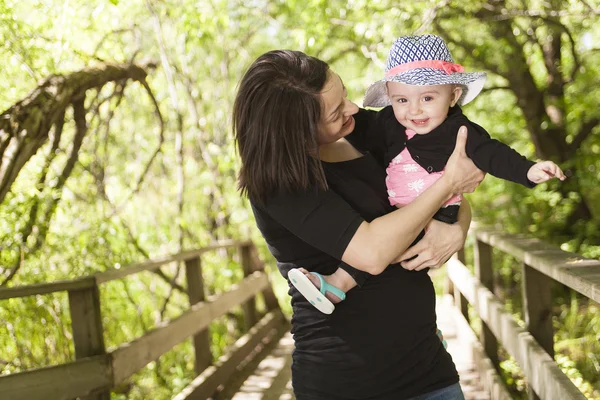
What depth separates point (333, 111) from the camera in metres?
2.01

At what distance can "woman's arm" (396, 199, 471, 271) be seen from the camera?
78.9 inches

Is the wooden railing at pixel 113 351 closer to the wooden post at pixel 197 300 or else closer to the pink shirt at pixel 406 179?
the wooden post at pixel 197 300

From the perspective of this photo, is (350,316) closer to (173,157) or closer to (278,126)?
(278,126)

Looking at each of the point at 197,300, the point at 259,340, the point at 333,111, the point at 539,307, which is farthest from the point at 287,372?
the point at 333,111

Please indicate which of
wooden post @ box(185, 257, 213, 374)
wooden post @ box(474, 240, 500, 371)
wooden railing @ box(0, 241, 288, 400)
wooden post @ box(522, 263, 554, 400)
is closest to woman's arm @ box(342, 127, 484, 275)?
wooden post @ box(522, 263, 554, 400)

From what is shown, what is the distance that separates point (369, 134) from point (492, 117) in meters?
6.75

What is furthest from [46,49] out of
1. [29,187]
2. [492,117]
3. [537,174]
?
[492,117]

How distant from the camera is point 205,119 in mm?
7730

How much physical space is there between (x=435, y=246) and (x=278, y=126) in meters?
0.56

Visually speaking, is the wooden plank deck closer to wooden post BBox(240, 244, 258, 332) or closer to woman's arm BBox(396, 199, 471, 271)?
wooden post BBox(240, 244, 258, 332)

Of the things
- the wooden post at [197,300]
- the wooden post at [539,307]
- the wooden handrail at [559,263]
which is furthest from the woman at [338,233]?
the wooden post at [197,300]

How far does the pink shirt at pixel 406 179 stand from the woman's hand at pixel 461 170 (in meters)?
0.11

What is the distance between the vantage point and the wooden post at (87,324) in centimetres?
304

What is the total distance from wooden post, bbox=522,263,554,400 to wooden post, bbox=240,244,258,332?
3.59 meters
